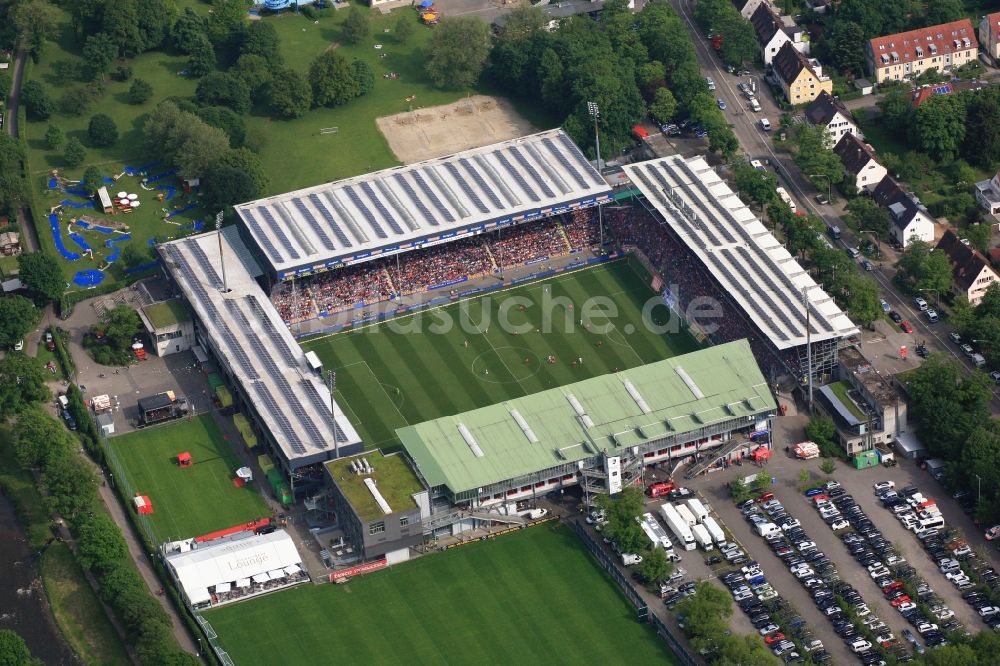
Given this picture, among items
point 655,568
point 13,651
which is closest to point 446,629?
point 655,568

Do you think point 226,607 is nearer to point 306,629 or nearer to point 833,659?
point 306,629

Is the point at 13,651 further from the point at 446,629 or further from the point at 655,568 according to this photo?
the point at 655,568

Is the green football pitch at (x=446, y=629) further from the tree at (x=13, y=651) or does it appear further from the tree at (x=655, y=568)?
the tree at (x=13, y=651)

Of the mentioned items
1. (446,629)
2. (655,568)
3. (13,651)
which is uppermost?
(13,651)

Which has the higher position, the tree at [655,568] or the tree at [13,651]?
the tree at [13,651]

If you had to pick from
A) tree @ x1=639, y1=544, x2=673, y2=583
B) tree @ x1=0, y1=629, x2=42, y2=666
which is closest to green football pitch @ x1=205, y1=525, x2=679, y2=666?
tree @ x1=639, y1=544, x2=673, y2=583

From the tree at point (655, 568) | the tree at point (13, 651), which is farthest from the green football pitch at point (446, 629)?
the tree at point (13, 651)
